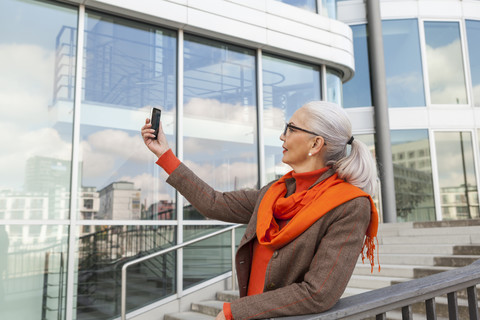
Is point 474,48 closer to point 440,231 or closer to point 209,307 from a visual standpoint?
point 440,231

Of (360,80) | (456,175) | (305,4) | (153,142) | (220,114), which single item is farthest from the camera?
(360,80)

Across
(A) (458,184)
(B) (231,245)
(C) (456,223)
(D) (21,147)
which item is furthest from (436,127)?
(D) (21,147)

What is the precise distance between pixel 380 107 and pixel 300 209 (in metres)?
9.24

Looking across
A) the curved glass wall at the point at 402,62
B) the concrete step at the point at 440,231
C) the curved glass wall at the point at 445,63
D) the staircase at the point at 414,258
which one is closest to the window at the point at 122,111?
the staircase at the point at 414,258

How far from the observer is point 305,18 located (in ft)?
23.9

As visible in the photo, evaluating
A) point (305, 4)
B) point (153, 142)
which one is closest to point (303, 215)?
point (153, 142)

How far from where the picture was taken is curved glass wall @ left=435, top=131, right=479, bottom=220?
9.86m

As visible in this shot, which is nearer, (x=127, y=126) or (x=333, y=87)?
(x=127, y=126)

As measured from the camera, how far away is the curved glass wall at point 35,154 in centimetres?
465

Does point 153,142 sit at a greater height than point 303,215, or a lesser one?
greater

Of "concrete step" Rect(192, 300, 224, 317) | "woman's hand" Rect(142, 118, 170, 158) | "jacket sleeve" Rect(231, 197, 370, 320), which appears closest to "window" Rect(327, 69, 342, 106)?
"concrete step" Rect(192, 300, 224, 317)

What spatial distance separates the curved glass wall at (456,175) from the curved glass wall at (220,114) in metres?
5.45

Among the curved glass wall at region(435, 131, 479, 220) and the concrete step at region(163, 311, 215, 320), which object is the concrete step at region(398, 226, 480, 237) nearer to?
the concrete step at region(163, 311, 215, 320)

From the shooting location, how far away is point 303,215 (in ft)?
4.56
